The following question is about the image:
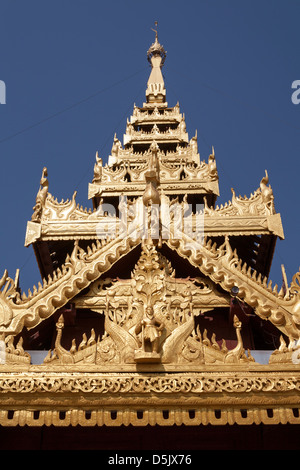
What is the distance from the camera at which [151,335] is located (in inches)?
231

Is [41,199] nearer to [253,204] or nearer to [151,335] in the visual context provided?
[253,204]

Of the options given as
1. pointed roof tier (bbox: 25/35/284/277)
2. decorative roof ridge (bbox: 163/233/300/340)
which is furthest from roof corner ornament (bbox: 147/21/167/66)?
decorative roof ridge (bbox: 163/233/300/340)

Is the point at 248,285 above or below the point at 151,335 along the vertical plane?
above

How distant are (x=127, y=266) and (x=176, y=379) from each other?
2564 mm

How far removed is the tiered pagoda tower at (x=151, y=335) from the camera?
553cm

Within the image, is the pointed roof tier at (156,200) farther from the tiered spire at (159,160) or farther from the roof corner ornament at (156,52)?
the roof corner ornament at (156,52)

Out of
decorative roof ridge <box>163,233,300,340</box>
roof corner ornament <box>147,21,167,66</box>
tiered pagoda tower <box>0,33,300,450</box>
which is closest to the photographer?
tiered pagoda tower <box>0,33,300,450</box>

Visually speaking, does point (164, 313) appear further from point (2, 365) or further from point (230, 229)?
point (230, 229)

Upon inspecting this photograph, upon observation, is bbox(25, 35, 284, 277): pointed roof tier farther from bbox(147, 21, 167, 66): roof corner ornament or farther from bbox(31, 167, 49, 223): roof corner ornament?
bbox(147, 21, 167, 66): roof corner ornament

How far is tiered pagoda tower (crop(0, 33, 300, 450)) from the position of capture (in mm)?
5531

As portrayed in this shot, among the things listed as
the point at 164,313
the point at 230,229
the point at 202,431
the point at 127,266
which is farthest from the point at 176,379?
the point at 230,229

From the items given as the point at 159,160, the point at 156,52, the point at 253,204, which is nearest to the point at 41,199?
the point at 159,160

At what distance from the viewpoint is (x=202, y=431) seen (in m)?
6.60
